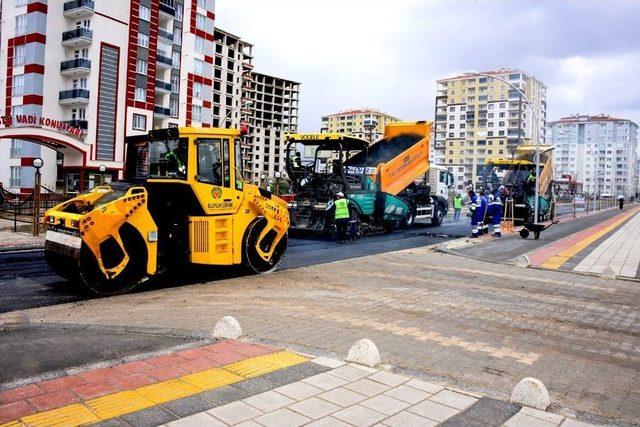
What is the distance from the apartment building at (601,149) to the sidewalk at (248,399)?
504 feet

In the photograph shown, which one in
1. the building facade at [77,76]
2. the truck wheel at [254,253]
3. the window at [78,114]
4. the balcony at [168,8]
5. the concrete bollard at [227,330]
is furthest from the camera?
the balcony at [168,8]

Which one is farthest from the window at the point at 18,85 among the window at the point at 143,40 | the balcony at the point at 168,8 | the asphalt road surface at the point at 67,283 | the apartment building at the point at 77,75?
the asphalt road surface at the point at 67,283

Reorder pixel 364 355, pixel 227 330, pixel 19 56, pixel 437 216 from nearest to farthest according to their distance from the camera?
pixel 364 355 < pixel 227 330 < pixel 437 216 < pixel 19 56

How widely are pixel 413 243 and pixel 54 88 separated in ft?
109

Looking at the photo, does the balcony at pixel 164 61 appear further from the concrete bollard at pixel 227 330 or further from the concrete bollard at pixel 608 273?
the concrete bollard at pixel 227 330

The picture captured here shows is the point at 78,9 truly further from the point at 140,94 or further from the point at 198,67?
the point at 198,67

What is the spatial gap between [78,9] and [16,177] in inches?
506

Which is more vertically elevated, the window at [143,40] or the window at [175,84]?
the window at [143,40]

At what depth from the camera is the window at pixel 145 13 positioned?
40969 mm

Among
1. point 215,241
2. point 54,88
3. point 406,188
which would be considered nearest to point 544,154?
point 406,188

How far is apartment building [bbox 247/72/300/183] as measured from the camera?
105 m

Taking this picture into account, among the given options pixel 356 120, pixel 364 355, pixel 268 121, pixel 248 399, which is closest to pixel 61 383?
pixel 248 399

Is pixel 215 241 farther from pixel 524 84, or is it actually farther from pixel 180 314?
pixel 524 84

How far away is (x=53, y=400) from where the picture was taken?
3.74 meters
